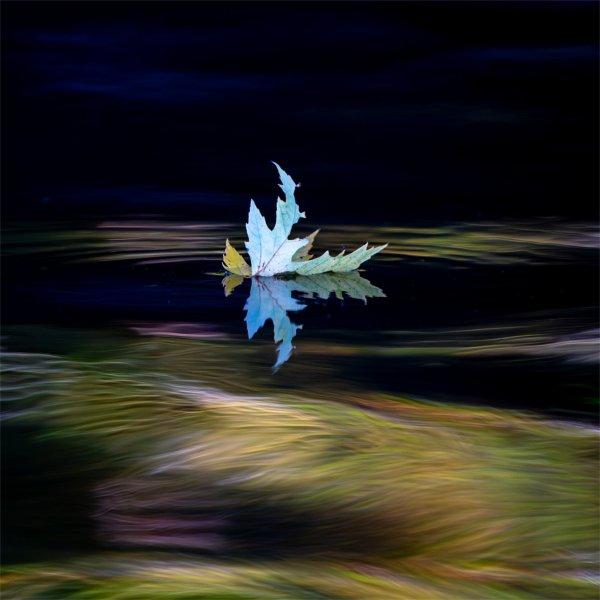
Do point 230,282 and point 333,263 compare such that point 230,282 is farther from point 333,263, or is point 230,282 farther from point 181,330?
point 181,330

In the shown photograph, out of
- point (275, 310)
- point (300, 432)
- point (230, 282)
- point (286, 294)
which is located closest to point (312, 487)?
point (300, 432)

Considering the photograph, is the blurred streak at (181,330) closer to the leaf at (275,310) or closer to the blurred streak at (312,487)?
the leaf at (275,310)

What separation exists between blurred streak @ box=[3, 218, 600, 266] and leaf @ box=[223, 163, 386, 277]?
174 millimetres

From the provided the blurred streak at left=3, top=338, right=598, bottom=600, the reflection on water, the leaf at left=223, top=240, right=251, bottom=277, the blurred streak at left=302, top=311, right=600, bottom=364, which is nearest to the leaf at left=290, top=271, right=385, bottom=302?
the reflection on water

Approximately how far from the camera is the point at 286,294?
238cm

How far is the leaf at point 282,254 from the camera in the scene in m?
2.40

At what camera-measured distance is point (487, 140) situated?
425 cm

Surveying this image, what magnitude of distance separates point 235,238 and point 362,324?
83 centimetres

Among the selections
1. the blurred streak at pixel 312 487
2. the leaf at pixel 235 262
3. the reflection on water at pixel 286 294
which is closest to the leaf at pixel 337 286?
the reflection on water at pixel 286 294

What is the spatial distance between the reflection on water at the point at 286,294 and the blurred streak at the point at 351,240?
0.71ft

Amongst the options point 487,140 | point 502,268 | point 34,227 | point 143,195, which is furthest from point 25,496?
point 487,140

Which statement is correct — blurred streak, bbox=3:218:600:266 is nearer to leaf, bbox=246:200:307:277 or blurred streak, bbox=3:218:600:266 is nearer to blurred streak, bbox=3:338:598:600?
leaf, bbox=246:200:307:277

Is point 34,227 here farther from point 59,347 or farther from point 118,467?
point 118,467

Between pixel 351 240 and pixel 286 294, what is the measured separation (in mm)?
560
